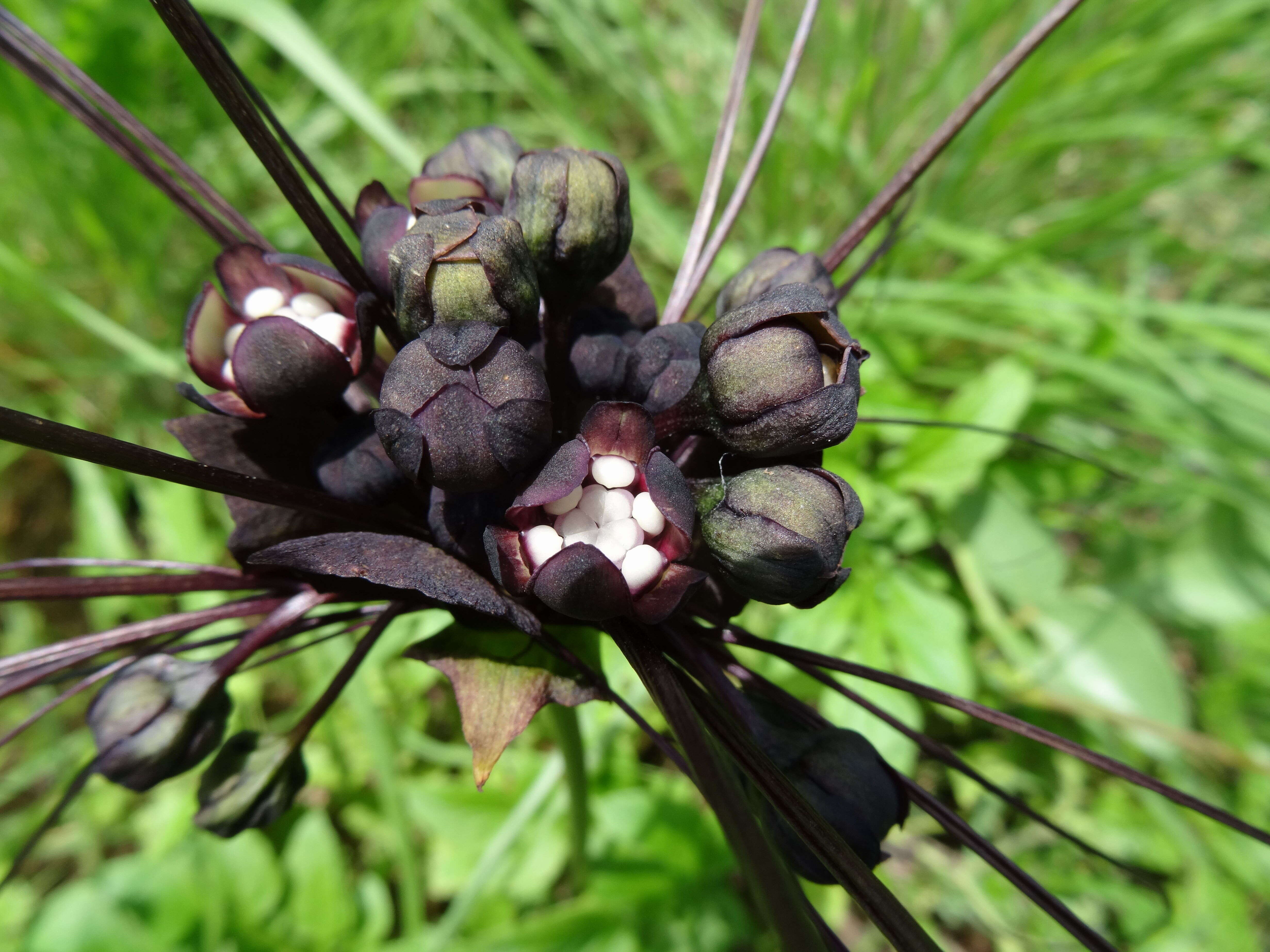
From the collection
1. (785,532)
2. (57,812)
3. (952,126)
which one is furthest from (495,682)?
(952,126)

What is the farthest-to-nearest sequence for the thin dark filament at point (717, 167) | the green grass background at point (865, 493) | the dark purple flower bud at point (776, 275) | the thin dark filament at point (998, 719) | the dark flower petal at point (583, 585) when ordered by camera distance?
the green grass background at point (865, 493) < the thin dark filament at point (717, 167) < the dark purple flower bud at point (776, 275) < the thin dark filament at point (998, 719) < the dark flower petal at point (583, 585)

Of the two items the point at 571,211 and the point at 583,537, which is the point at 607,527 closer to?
the point at 583,537

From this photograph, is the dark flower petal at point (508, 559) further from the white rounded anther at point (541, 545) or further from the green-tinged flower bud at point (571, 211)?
the green-tinged flower bud at point (571, 211)

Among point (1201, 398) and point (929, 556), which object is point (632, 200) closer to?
point (929, 556)

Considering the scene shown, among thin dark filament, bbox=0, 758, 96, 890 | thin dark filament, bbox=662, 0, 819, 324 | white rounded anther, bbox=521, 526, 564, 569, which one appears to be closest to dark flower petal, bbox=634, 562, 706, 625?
white rounded anther, bbox=521, 526, 564, 569

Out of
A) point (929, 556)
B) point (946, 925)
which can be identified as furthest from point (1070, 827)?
point (929, 556)

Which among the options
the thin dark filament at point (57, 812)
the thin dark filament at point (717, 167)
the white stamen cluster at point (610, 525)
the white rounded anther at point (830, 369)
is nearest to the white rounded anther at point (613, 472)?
the white stamen cluster at point (610, 525)
